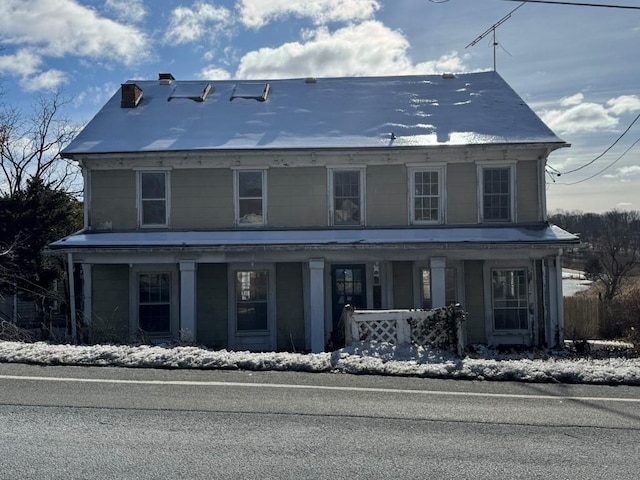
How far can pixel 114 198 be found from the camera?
14602 mm

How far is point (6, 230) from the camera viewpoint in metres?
18.0

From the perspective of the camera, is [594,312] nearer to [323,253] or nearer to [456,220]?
[456,220]

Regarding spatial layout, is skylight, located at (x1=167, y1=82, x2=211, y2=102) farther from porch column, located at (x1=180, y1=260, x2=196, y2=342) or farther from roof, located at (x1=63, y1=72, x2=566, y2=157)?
porch column, located at (x1=180, y1=260, x2=196, y2=342)

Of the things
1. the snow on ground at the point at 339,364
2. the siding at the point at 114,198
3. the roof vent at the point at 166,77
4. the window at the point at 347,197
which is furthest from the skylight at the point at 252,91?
the snow on ground at the point at 339,364

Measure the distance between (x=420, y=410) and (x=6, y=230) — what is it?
645 inches

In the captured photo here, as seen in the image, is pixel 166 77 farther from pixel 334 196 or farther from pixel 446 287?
pixel 446 287

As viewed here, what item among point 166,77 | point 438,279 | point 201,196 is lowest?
point 438,279

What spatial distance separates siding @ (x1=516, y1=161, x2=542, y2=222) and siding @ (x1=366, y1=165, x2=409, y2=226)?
2876 mm

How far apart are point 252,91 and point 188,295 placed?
7.55m

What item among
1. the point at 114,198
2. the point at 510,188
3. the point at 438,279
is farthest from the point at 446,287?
the point at 114,198

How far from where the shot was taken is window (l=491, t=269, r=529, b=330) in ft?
49.0

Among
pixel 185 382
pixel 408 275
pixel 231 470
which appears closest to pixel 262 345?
pixel 408 275

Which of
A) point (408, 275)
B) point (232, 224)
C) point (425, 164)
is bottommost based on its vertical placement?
point (408, 275)

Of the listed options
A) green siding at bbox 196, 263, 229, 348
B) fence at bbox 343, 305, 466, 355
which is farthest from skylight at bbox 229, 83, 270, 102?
fence at bbox 343, 305, 466, 355
